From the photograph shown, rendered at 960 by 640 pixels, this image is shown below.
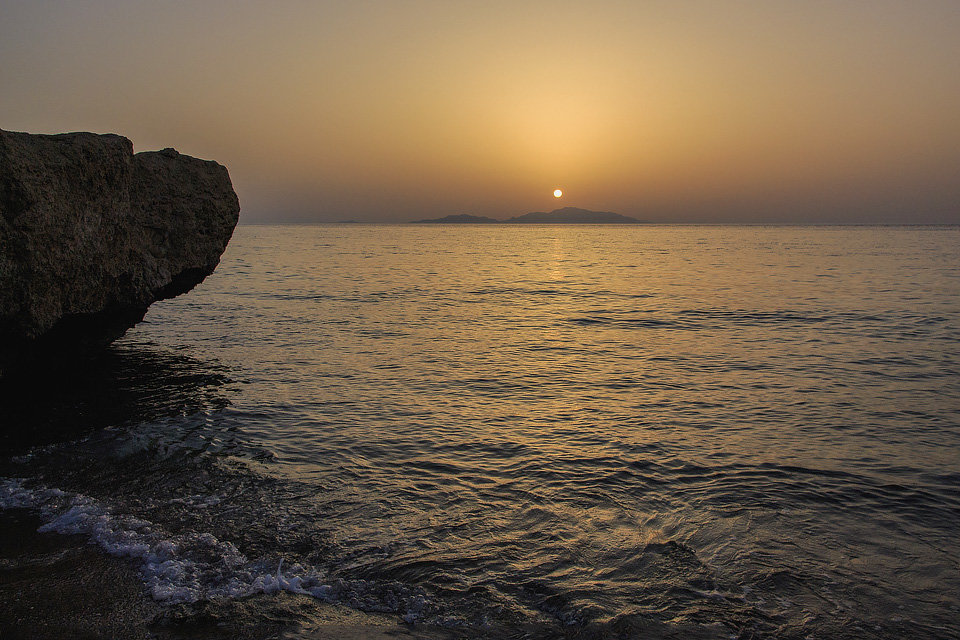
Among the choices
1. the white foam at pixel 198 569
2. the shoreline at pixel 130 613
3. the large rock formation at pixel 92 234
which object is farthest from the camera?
the large rock formation at pixel 92 234

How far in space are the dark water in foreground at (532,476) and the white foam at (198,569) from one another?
3 centimetres

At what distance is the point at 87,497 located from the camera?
7.29m

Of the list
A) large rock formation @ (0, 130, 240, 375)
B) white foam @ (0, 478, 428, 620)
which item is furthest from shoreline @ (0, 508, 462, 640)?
large rock formation @ (0, 130, 240, 375)

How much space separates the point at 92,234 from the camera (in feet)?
35.3

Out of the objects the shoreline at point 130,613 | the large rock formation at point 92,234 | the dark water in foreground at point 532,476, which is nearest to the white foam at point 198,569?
the dark water in foreground at point 532,476

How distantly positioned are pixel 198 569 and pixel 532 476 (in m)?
4.28

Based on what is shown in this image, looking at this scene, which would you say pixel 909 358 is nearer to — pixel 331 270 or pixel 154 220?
pixel 154 220

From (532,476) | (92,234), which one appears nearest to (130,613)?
(532,476)

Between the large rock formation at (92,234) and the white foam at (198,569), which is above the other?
the large rock formation at (92,234)

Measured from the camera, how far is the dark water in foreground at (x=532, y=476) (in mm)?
5516

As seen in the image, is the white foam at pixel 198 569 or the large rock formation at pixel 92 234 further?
the large rock formation at pixel 92 234

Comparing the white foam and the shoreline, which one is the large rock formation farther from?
the shoreline

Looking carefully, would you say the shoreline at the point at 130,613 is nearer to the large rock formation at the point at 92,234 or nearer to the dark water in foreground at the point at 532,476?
the dark water in foreground at the point at 532,476

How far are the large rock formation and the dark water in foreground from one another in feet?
5.43
